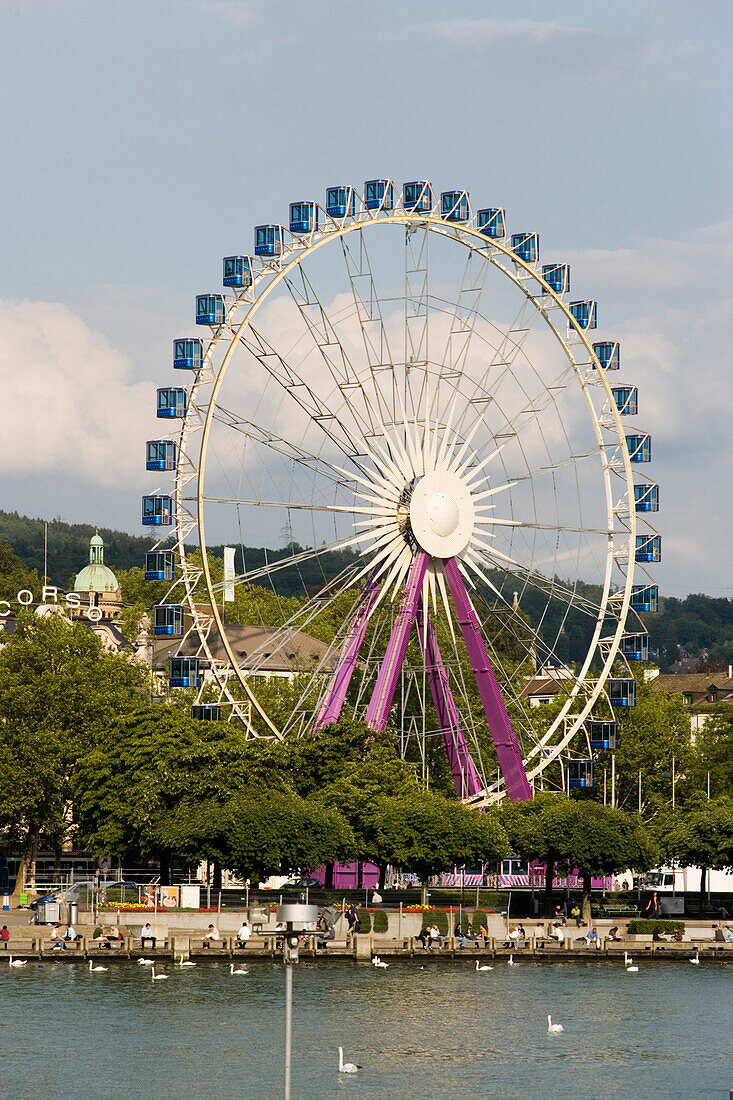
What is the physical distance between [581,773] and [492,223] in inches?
1120

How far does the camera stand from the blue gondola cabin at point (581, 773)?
95.6m

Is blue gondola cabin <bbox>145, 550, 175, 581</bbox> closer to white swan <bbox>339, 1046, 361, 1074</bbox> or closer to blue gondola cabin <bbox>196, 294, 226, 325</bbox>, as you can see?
blue gondola cabin <bbox>196, 294, 226, 325</bbox>

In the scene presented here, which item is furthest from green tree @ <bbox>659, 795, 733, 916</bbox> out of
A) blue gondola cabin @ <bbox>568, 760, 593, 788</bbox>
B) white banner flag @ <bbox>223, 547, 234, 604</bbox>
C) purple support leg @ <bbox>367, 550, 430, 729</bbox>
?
white banner flag @ <bbox>223, 547, 234, 604</bbox>

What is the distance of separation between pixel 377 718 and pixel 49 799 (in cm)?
2371

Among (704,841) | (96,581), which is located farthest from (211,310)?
(96,581)

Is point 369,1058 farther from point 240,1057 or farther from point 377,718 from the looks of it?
point 377,718

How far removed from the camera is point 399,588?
92938mm

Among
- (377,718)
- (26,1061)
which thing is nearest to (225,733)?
(377,718)

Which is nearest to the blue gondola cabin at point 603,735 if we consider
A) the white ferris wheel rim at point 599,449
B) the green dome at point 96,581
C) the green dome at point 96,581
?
the white ferris wheel rim at point 599,449

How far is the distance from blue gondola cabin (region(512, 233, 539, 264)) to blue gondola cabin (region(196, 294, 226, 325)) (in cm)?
1804

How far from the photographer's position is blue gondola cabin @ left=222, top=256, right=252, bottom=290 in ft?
273

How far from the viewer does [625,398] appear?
97250mm

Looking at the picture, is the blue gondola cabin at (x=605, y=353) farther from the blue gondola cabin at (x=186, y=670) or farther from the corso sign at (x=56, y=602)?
the corso sign at (x=56, y=602)

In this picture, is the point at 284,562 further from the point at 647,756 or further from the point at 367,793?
the point at 647,756
